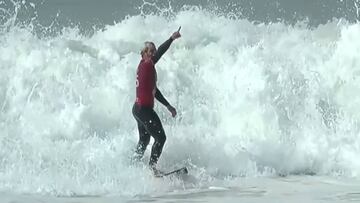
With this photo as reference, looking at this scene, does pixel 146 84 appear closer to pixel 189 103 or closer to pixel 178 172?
pixel 178 172

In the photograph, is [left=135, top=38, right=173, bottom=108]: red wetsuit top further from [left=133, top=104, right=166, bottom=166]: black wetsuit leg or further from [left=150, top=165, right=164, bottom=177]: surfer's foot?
[left=150, top=165, right=164, bottom=177]: surfer's foot

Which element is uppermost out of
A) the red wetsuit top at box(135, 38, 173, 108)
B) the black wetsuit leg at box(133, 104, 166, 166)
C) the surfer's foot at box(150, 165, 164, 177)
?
the red wetsuit top at box(135, 38, 173, 108)

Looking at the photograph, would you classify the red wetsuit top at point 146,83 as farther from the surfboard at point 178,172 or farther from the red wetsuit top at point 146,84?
the surfboard at point 178,172

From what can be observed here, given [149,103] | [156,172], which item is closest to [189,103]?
[149,103]

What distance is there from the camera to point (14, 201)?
7715mm

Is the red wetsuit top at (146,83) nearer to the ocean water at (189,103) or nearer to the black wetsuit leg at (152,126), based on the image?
the black wetsuit leg at (152,126)

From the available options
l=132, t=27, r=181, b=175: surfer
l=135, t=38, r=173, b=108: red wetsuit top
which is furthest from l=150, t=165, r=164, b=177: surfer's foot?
l=135, t=38, r=173, b=108: red wetsuit top

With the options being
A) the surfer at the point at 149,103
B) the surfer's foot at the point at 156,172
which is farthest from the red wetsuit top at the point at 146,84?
the surfer's foot at the point at 156,172

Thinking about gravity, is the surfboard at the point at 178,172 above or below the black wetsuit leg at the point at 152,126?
below

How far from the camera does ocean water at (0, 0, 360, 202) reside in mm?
8539

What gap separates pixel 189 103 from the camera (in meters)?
11.5

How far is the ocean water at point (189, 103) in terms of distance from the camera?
854 centimetres

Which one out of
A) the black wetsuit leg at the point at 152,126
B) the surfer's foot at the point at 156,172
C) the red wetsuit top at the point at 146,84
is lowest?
the surfer's foot at the point at 156,172

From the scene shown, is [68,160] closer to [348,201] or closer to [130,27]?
[348,201]
